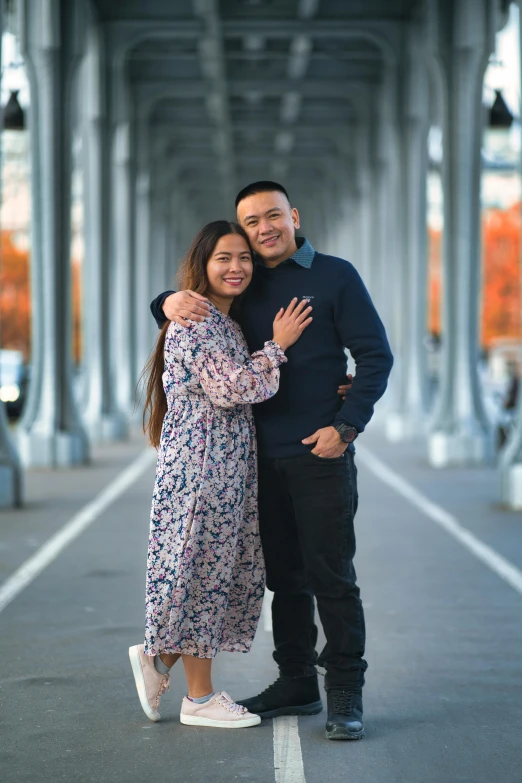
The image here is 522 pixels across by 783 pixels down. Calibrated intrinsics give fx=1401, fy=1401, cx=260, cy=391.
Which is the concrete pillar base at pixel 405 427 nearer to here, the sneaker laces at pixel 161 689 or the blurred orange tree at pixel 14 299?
the sneaker laces at pixel 161 689

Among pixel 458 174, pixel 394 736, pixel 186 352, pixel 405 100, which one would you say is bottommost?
pixel 394 736

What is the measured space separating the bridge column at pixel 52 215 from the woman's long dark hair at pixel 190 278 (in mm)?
14536

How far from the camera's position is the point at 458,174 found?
2150 centimetres

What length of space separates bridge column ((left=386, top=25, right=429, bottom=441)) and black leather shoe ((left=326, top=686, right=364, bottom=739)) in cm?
2279

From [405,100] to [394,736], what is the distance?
980 inches

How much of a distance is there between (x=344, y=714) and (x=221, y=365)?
1.52 meters

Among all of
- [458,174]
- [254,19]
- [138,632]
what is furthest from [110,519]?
[254,19]

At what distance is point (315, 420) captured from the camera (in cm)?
584

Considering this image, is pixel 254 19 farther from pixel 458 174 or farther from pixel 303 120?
pixel 303 120

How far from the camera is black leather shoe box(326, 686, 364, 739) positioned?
571 cm

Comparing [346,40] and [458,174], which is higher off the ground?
[346,40]

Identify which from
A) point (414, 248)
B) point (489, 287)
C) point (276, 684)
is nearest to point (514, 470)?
point (276, 684)

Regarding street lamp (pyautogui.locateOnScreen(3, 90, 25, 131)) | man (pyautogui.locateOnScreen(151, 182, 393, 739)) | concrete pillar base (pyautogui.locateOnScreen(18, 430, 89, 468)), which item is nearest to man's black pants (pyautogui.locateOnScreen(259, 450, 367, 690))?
man (pyautogui.locateOnScreen(151, 182, 393, 739))

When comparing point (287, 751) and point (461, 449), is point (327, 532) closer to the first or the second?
point (287, 751)
